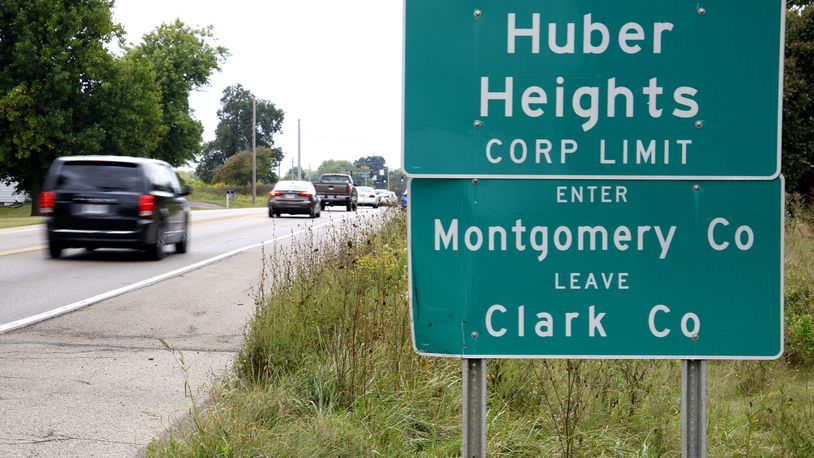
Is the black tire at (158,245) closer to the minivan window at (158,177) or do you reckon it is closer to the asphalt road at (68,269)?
the asphalt road at (68,269)

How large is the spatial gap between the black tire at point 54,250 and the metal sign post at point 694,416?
48.8ft

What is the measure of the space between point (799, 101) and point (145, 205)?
55.7ft

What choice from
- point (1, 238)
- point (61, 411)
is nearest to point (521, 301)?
point (61, 411)

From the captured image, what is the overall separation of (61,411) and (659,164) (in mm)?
4448

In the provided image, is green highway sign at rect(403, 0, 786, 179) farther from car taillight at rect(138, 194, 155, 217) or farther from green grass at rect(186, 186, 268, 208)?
green grass at rect(186, 186, 268, 208)

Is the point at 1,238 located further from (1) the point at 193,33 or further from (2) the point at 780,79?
(1) the point at 193,33

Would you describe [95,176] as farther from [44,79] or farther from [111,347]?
[44,79]

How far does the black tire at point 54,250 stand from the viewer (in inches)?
634

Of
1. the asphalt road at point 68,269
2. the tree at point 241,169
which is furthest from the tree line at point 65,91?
the tree at point 241,169

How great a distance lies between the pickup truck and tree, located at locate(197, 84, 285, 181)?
288 ft

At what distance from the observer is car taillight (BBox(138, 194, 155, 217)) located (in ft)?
51.7

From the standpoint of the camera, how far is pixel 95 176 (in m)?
15.7

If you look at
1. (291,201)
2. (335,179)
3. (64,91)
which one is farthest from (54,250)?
(64,91)

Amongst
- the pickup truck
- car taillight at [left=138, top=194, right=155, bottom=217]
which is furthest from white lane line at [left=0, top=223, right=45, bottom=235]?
the pickup truck
